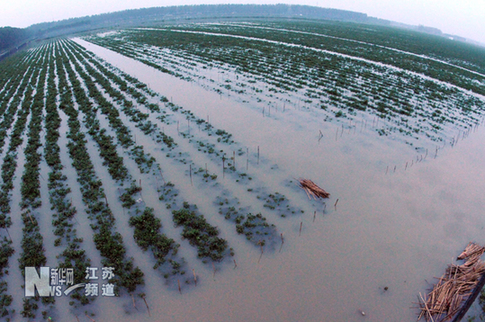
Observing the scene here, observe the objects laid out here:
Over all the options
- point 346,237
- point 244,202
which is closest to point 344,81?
point 244,202

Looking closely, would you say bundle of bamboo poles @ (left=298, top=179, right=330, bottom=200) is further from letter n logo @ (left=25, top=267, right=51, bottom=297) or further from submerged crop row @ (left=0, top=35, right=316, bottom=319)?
letter n logo @ (left=25, top=267, right=51, bottom=297)

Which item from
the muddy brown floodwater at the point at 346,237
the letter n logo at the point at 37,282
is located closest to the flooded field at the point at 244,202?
the muddy brown floodwater at the point at 346,237

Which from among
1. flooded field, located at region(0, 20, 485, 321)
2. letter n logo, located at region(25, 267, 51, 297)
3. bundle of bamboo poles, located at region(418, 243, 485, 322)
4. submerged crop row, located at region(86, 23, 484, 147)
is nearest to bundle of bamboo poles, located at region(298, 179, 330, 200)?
flooded field, located at region(0, 20, 485, 321)

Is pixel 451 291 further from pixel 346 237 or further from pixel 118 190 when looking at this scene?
pixel 118 190

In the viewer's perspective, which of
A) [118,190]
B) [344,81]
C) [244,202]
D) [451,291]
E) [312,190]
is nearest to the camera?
[451,291]

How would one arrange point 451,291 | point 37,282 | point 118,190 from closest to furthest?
point 451,291, point 37,282, point 118,190

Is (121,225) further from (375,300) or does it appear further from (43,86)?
(43,86)

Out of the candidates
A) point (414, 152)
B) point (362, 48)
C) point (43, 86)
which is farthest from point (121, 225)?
point (362, 48)
